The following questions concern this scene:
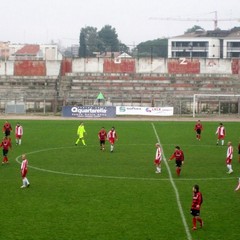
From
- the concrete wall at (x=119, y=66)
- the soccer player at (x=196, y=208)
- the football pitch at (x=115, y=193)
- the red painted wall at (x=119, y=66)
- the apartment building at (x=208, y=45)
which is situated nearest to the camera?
the football pitch at (x=115, y=193)

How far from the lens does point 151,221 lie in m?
19.1

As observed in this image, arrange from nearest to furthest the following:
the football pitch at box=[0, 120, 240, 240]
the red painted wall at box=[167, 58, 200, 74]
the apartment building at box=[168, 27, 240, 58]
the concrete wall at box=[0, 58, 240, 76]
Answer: the football pitch at box=[0, 120, 240, 240] < the concrete wall at box=[0, 58, 240, 76] < the red painted wall at box=[167, 58, 200, 74] < the apartment building at box=[168, 27, 240, 58]

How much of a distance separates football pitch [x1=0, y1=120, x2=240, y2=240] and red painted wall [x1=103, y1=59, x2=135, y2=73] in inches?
1836

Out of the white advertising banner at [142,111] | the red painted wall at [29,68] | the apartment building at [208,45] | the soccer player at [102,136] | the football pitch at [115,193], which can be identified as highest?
the apartment building at [208,45]

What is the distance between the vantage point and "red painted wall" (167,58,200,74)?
8731 cm

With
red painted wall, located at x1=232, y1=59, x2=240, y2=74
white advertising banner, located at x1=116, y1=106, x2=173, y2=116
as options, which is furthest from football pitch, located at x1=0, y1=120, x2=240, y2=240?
red painted wall, located at x1=232, y1=59, x2=240, y2=74

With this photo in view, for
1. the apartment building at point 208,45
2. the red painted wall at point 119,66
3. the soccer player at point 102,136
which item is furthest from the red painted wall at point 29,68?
the apartment building at point 208,45

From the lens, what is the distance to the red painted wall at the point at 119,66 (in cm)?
8781

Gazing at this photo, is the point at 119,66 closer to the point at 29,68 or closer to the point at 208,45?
the point at 29,68

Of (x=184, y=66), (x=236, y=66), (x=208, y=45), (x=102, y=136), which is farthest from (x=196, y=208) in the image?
(x=208, y=45)

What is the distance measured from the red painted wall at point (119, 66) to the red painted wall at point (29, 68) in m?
9.26

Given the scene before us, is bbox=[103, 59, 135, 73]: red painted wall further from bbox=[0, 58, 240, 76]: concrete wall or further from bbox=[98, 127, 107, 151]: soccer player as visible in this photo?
bbox=[98, 127, 107, 151]: soccer player

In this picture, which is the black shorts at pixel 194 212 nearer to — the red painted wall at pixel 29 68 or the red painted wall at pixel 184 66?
the red painted wall at pixel 184 66

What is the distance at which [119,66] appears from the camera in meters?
88.1
